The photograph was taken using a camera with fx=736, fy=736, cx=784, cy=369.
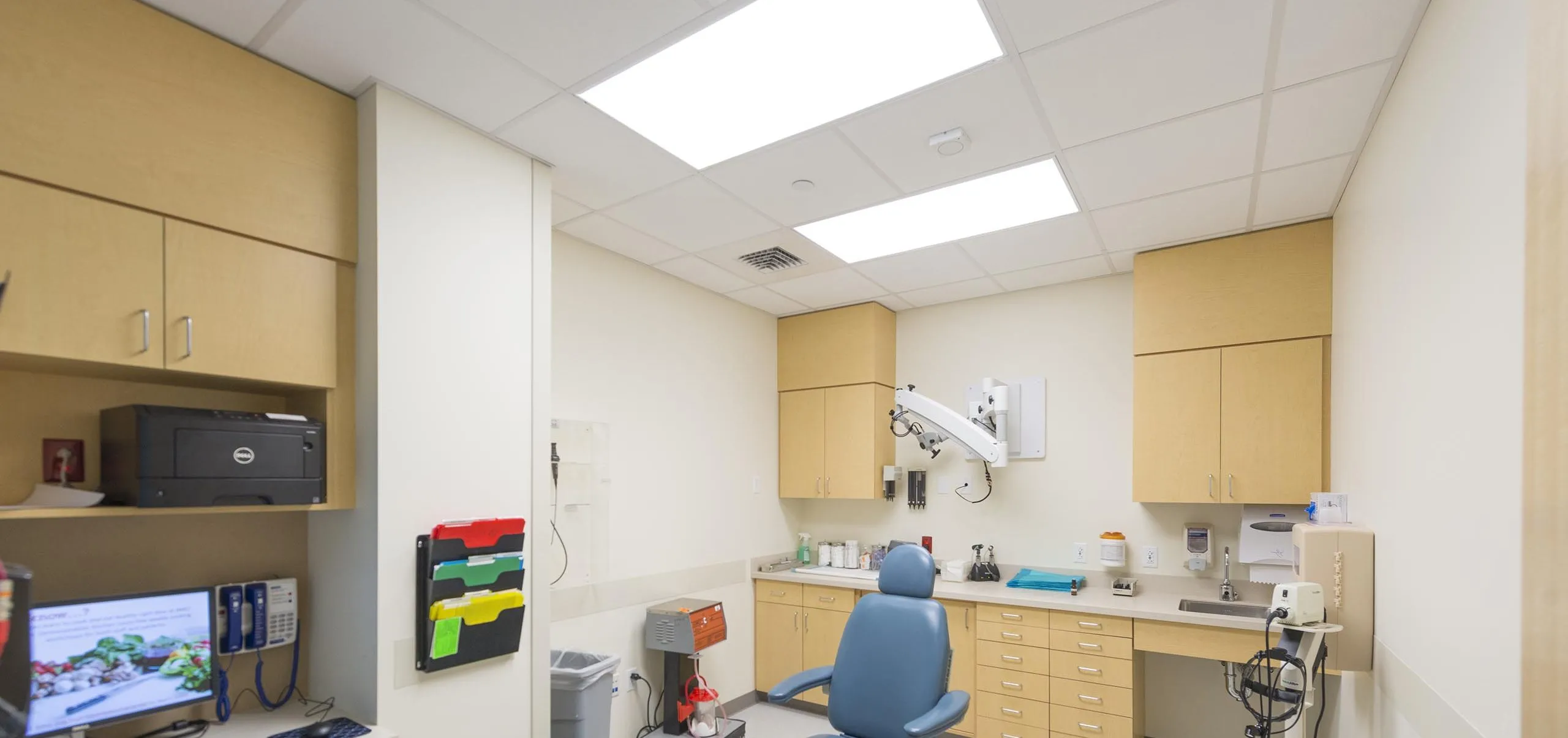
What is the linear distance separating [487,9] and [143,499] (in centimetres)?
159

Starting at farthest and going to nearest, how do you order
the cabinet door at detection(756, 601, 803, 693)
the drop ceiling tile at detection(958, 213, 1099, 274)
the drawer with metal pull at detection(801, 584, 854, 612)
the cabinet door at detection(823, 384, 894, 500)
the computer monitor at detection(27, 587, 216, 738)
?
the cabinet door at detection(823, 384, 894, 500), the cabinet door at detection(756, 601, 803, 693), the drawer with metal pull at detection(801, 584, 854, 612), the drop ceiling tile at detection(958, 213, 1099, 274), the computer monitor at detection(27, 587, 216, 738)

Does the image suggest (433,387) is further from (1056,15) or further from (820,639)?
(820,639)

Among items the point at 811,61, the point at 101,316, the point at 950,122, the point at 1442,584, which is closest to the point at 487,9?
the point at 811,61

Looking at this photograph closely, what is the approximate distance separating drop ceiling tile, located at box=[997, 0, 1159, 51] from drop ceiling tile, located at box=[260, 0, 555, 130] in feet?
4.84

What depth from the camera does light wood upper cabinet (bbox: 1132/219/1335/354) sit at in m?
3.58

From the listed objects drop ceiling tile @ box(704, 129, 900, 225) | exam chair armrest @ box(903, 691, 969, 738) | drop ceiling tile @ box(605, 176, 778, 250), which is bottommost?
exam chair armrest @ box(903, 691, 969, 738)

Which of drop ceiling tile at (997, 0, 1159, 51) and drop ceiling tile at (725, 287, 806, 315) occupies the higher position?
drop ceiling tile at (997, 0, 1159, 51)

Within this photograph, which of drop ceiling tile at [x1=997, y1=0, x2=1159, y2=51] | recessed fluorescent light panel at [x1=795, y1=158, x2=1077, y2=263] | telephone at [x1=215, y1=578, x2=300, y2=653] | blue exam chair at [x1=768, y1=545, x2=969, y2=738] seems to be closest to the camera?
drop ceiling tile at [x1=997, y1=0, x2=1159, y2=51]

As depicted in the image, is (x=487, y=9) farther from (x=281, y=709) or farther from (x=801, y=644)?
(x=801, y=644)

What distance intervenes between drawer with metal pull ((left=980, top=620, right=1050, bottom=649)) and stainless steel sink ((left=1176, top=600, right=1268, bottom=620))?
69 cm

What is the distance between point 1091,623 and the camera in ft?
12.6

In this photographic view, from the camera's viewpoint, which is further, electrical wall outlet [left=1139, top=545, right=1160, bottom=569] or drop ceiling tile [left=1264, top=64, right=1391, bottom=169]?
electrical wall outlet [left=1139, top=545, right=1160, bottom=569]

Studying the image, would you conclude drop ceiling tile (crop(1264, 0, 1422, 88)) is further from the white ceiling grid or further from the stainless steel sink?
the stainless steel sink

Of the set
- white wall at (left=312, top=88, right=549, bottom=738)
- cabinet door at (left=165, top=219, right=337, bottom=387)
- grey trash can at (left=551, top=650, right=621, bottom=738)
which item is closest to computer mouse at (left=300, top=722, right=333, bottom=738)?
white wall at (left=312, top=88, right=549, bottom=738)
